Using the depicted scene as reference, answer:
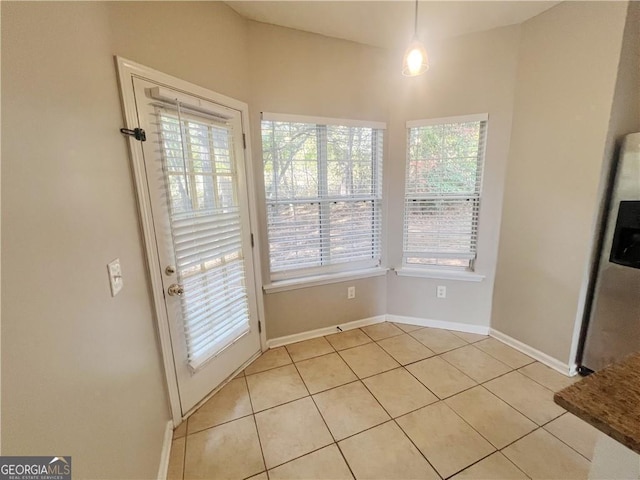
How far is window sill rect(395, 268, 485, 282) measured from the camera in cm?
258

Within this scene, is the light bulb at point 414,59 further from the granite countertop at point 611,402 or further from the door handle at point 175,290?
the door handle at point 175,290

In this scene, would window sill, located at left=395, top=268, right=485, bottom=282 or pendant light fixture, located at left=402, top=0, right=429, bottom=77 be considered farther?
window sill, located at left=395, top=268, right=485, bottom=282

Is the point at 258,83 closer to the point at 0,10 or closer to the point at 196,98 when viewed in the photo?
the point at 196,98

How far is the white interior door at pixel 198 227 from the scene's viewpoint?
152cm

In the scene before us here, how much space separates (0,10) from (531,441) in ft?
8.75

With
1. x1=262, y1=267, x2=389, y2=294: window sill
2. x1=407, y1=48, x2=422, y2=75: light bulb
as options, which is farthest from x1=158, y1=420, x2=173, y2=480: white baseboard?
x1=407, y1=48, x2=422, y2=75: light bulb

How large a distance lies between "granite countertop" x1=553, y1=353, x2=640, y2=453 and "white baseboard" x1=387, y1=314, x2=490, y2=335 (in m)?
1.98

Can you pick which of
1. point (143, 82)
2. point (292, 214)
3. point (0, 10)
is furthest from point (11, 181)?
point (292, 214)

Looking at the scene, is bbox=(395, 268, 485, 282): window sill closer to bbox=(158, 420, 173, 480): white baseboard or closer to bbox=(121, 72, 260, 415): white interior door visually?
bbox=(121, 72, 260, 415): white interior door

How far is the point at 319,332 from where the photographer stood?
8.85 ft

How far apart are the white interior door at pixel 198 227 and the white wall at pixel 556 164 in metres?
2.22

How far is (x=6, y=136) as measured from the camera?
578 mm
